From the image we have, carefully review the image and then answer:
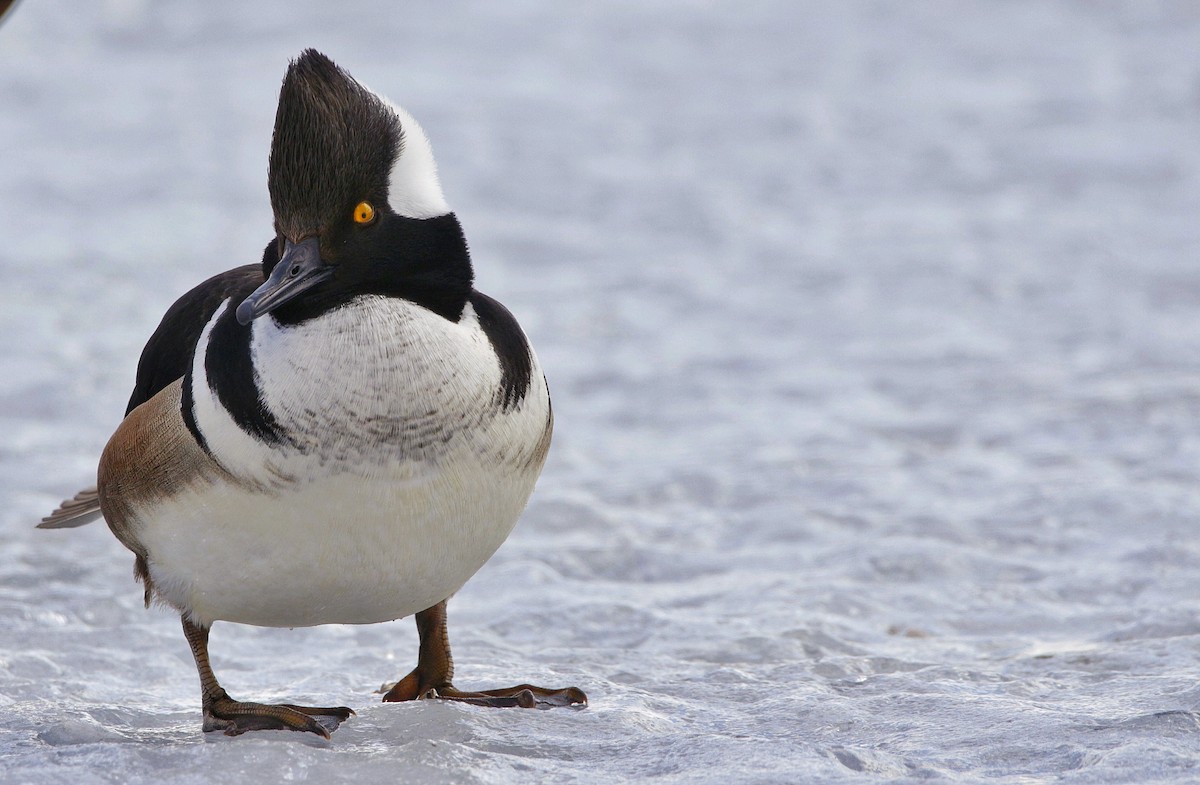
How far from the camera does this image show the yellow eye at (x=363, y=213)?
3744 mm

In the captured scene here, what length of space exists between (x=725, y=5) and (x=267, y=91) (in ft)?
14.9

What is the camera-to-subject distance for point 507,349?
3945 mm

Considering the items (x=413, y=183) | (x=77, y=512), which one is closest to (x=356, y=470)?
(x=413, y=183)

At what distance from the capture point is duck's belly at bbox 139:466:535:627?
12.2ft

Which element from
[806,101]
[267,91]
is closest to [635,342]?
[806,101]

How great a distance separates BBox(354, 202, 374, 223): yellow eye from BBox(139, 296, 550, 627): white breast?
0.19 m

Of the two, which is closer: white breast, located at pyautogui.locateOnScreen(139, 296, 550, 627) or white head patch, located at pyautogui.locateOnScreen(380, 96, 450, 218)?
white breast, located at pyautogui.locateOnScreen(139, 296, 550, 627)

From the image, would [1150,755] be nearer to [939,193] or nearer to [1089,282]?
[1089,282]

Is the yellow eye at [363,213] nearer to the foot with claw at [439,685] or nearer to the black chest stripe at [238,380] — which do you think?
the black chest stripe at [238,380]

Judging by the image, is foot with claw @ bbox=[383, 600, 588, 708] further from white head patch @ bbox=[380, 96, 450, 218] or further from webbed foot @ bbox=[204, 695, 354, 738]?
white head patch @ bbox=[380, 96, 450, 218]

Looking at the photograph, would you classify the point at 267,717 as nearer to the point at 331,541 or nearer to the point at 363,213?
the point at 331,541

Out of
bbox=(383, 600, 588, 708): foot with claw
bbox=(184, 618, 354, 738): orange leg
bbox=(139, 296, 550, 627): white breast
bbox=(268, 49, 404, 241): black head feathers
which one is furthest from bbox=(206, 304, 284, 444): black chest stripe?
bbox=(383, 600, 588, 708): foot with claw

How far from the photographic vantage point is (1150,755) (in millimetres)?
3701

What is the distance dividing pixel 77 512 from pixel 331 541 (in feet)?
5.37
